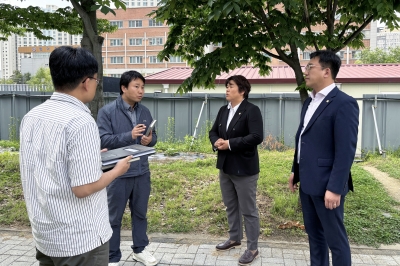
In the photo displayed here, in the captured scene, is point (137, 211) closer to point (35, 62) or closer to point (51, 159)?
point (51, 159)

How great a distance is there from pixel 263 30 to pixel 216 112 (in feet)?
26.3

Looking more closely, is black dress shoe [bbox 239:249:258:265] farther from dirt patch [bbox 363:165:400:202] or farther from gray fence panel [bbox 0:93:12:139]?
gray fence panel [bbox 0:93:12:139]

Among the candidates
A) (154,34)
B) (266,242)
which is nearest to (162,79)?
(266,242)

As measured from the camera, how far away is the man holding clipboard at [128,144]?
383cm

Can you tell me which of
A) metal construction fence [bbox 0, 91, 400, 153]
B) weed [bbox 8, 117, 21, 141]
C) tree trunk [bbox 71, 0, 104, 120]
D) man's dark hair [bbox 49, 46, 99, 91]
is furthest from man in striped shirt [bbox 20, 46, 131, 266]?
weed [bbox 8, 117, 21, 141]

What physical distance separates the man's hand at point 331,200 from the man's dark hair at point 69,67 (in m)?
1.99

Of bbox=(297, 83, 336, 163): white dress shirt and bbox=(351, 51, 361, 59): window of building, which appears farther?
bbox=(351, 51, 361, 59): window of building

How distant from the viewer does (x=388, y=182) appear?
7.67m

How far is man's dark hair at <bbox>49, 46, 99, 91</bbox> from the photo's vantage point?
2.12 meters

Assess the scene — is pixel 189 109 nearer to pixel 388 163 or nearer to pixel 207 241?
pixel 388 163

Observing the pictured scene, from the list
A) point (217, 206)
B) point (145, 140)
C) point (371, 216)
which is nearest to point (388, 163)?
point (371, 216)

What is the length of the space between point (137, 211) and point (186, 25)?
3.60 m

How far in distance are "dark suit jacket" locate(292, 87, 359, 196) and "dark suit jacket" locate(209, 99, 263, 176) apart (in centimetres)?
86

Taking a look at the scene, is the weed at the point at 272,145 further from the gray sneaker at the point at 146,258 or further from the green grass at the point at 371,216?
the gray sneaker at the point at 146,258
